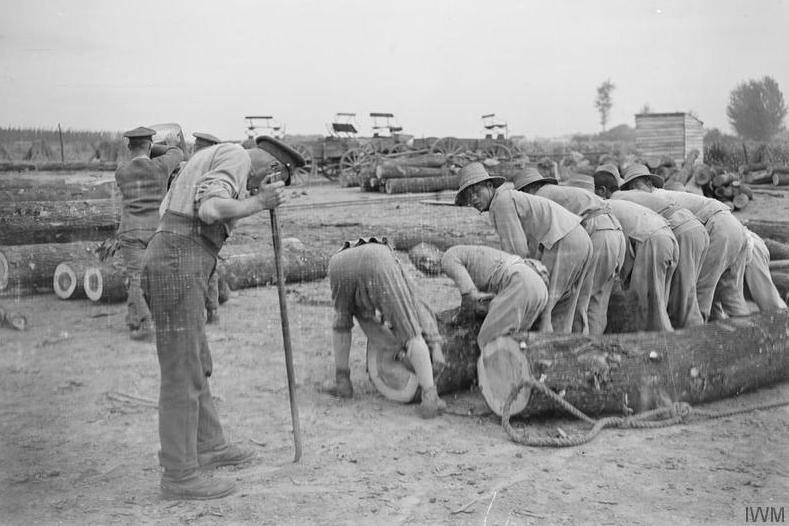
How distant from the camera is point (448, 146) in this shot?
25828 mm

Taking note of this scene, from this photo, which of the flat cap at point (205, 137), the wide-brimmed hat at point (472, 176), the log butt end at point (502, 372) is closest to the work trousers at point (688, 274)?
the wide-brimmed hat at point (472, 176)

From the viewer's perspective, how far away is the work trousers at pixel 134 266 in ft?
21.7

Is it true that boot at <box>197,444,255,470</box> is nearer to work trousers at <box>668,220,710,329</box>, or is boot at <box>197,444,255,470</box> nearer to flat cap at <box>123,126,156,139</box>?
flat cap at <box>123,126,156,139</box>

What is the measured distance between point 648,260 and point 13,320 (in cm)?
516

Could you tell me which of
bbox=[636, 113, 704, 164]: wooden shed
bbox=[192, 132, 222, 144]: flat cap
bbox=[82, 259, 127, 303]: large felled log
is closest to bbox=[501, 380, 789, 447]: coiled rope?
bbox=[192, 132, 222, 144]: flat cap

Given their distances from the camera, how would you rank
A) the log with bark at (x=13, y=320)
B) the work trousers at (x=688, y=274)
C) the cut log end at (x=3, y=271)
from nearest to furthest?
1. the work trousers at (x=688, y=274)
2. the log with bark at (x=13, y=320)
3. the cut log end at (x=3, y=271)

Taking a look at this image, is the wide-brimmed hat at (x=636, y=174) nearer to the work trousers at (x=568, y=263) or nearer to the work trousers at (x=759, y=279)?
the work trousers at (x=759, y=279)

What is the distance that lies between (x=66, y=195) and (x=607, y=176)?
1041 cm

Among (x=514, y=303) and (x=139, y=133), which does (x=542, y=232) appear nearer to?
(x=514, y=303)

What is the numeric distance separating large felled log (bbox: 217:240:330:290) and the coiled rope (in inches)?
173

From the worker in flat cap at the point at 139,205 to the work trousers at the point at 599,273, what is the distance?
10.7 ft

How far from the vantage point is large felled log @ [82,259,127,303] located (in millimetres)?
7727

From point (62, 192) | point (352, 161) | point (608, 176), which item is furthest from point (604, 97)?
point (352, 161)

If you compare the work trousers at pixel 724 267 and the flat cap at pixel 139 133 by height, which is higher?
the flat cap at pixel 139 133
